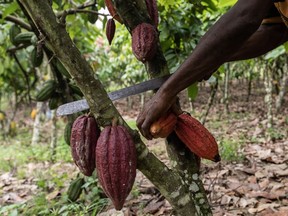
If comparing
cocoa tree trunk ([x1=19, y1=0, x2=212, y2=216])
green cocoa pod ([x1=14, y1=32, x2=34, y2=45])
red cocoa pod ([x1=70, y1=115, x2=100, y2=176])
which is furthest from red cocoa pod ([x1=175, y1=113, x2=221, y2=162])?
green cocoa pod ([x1=14, y1=32, x2=34, y2=45])

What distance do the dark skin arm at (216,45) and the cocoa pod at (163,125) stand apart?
0.06 feet

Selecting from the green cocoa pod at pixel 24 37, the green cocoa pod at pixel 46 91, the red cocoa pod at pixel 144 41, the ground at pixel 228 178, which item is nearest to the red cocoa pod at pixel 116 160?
the red cocoa pod at pixel 144 41

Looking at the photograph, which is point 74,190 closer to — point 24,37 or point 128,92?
point 24,37

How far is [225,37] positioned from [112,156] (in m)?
0.41

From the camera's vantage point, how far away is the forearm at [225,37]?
84cm

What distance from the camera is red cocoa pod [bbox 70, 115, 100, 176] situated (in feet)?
3.12

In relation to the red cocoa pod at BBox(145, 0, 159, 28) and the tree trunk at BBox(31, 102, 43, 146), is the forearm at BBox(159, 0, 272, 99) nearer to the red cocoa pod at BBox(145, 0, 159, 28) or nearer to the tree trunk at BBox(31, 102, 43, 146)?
the red cocoa pod at BBox(145, 0, 159, 28)

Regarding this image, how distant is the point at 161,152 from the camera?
143 inches

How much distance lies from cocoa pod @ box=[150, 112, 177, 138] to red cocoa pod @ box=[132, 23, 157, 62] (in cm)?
27

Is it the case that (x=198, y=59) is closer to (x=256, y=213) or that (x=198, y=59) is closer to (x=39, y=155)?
(x=256, y=213)

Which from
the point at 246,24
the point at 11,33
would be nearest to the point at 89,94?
the point at 246,24

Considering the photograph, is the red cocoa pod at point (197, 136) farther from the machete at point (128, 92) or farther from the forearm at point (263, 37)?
the forearm at point (263, 37)

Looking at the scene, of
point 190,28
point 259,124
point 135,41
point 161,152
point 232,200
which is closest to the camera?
point 135,41

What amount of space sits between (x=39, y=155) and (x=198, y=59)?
12.0 ft
